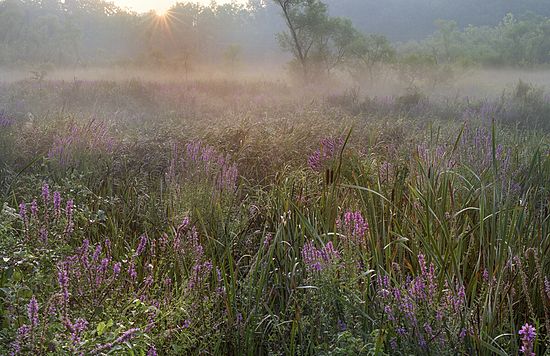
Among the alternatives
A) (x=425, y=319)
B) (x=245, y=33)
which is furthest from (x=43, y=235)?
(x=245, y=33)

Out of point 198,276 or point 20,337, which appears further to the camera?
point 198,276

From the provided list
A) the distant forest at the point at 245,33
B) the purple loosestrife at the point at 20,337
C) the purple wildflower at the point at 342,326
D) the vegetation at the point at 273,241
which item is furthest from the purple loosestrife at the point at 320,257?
the distant forest at the point at 245,33

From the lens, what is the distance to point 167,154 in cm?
505

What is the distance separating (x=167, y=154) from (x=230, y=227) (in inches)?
96.8

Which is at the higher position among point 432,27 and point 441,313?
point 432,27

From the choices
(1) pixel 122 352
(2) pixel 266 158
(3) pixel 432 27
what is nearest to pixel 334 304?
(1) pixel 122 352

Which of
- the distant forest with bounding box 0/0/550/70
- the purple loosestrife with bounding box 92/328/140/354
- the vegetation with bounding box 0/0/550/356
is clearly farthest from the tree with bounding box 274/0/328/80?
the purple loosestrife with bounding box 92/328/140/354

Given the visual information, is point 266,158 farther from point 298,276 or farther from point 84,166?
point 298,276

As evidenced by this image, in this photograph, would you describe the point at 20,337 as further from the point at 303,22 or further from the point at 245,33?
the point at 245,33

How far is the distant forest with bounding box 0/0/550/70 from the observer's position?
40188 millimetres

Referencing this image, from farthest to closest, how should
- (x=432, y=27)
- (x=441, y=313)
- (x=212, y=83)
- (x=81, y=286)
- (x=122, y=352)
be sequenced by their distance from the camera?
(x=432, y=27) → (x=212, y=83) → (x=81, y=286) → (x=441, y=313) → (x=122, y=352)

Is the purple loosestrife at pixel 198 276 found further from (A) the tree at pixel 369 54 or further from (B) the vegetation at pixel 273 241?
(A) the tree at pixel 369 54

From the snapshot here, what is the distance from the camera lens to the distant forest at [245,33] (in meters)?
40.2

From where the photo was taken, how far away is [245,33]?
12369 centimetres
